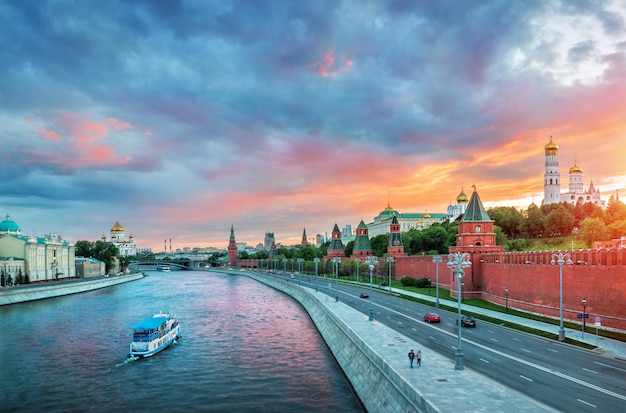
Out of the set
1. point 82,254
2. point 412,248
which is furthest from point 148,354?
point 82,254

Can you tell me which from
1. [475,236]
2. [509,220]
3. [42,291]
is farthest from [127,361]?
[509,220]

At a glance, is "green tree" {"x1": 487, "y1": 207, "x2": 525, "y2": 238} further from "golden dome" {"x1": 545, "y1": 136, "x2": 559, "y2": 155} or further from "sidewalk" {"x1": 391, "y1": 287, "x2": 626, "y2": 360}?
"sidewalk" {"x1": 391, "y1": 287, "x2": 626, "y2": 360}

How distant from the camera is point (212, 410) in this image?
28.0m

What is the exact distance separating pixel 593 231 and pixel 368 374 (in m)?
76.0

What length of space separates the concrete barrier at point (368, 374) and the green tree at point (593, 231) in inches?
2386

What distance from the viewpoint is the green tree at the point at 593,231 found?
85.9 metres

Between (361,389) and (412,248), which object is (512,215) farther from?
(361,389)

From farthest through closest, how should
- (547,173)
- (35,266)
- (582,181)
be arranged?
(582,181) → (547,173) → (35,266)

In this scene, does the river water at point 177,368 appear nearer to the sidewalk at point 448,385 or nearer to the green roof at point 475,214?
the sidewalk at point 448,385

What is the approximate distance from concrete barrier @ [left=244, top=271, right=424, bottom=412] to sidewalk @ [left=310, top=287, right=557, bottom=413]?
0.43 meters

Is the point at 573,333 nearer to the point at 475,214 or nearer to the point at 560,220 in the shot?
the point at 475,214

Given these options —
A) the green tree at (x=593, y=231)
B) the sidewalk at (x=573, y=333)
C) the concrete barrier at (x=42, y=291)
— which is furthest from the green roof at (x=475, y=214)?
the concrete barrier at (x=42, y=291)

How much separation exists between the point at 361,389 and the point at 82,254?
153m

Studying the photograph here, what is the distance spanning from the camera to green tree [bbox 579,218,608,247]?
85938 millimetres
